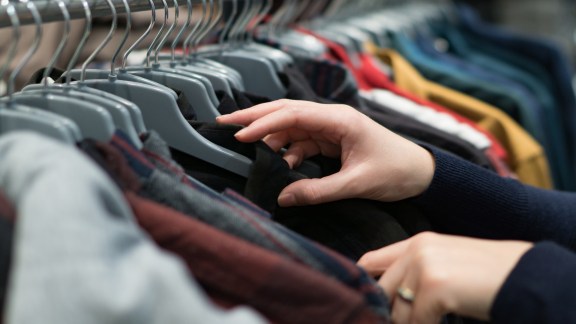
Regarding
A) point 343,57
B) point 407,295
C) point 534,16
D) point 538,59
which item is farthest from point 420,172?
point 534,16

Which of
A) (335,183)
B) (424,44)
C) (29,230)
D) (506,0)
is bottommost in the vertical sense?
(506,0)

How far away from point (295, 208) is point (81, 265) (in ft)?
1.07

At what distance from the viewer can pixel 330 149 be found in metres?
0.66

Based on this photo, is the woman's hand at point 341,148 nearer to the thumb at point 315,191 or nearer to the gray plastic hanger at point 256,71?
the thumb at point 315,191

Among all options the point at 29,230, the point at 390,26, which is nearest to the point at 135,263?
the point at 29,230

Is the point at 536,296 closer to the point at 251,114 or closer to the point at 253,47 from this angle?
the point at 251,114

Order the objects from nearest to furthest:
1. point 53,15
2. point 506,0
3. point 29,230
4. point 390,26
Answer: point 29,230 → point 53,15 → point 390,26 → point 506,0

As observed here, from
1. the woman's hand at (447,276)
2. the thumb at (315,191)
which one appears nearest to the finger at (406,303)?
the woman's hand at (447,276)

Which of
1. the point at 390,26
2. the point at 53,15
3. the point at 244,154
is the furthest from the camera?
the point at 390,26

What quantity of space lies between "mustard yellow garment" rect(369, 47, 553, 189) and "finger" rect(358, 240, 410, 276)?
1.50ft

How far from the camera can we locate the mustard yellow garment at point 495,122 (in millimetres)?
945

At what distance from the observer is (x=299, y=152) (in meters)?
0.64

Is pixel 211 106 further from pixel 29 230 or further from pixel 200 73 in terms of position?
pixel 29 230

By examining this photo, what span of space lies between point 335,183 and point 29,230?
0.32m
